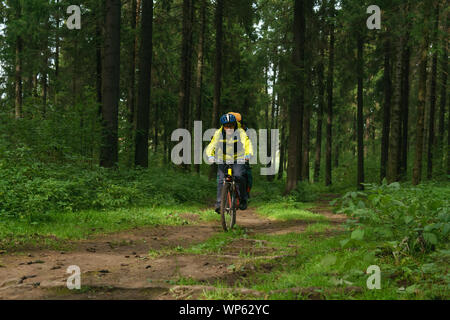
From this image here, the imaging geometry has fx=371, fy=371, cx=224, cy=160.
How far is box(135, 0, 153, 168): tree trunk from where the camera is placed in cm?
1501

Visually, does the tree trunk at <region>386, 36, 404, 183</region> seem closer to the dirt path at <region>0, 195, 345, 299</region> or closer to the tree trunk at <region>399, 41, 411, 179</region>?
the tree trunk at <region>399, 41, 411, 179</region>

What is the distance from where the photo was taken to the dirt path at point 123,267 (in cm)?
392

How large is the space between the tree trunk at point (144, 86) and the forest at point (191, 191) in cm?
6

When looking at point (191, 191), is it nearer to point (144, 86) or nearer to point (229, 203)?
point (144, 86)

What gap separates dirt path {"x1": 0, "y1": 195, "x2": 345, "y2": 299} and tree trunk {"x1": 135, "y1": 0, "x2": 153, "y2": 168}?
7.63 meters

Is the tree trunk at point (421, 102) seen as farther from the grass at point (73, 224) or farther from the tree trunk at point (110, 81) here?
the tree trunk at point (110, 81)

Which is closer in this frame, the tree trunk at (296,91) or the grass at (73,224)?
the grass at (73,224)

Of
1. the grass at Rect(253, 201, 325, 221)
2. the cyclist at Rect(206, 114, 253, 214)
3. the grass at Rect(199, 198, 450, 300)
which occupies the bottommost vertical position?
the grass at Rect(253, 201, 325, 221)

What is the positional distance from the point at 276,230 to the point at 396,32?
11.0 m

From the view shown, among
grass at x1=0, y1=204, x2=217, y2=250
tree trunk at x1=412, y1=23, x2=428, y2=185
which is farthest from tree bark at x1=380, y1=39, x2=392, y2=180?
grass at x1=0, y1=204, x2=217, y2=250

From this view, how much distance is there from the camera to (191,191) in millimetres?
14016

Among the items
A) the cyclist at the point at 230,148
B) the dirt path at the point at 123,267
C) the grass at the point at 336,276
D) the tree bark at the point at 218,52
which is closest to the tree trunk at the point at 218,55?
the tree bark at the point at 218,52

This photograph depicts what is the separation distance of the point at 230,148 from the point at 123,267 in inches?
162

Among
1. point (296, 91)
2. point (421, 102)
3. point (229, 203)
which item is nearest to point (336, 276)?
point (229, 203)
